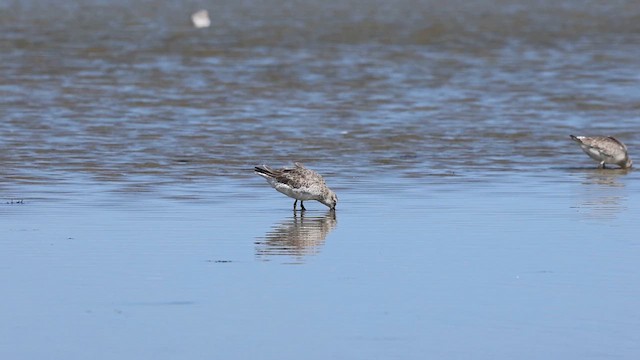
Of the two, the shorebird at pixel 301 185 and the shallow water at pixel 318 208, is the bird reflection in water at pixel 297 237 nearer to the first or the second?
the shallow water at pixel 318 208

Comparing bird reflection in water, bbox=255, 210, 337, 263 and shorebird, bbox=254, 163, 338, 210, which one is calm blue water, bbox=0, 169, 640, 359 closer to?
bird reflection in water, bbox=255, 210, 337, 263

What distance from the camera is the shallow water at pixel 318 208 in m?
8.78

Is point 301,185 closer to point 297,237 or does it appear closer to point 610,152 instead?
point 297,237

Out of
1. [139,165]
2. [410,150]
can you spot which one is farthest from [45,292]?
[410,150]

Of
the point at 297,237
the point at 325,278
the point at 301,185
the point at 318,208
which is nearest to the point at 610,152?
the point at 318,208

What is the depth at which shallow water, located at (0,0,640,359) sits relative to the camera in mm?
8781

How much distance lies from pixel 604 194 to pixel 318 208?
2796 millimetres

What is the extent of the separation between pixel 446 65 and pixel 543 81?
378cm

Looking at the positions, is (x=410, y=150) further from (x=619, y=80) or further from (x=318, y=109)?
(x=619, y=80)

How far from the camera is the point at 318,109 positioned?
23938 mm

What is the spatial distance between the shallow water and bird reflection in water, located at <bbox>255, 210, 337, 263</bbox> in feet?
0.09

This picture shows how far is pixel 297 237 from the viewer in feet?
40.2

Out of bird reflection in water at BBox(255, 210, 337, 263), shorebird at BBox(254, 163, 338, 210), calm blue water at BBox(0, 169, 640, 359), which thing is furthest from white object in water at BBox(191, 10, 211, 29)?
bird reflection in water at BBox(255, 210, 337, 263)

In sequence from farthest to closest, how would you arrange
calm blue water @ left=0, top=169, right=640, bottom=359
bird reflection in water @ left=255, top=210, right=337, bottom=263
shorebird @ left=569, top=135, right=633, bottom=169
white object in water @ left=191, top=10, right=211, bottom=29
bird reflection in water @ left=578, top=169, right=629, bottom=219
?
white object in water @ left=191, top=10, right=211, bottom=29 < shorebird @ left=569, top=135, right=633, bottom=169 < bird reflection in water @ left=578, top=169, right=629, bottom=219 < bird reflection in water @ left=255, top=210, right=337, bottom=263 < calm blue water @ left=0, top=169, right=640, bottom=359
